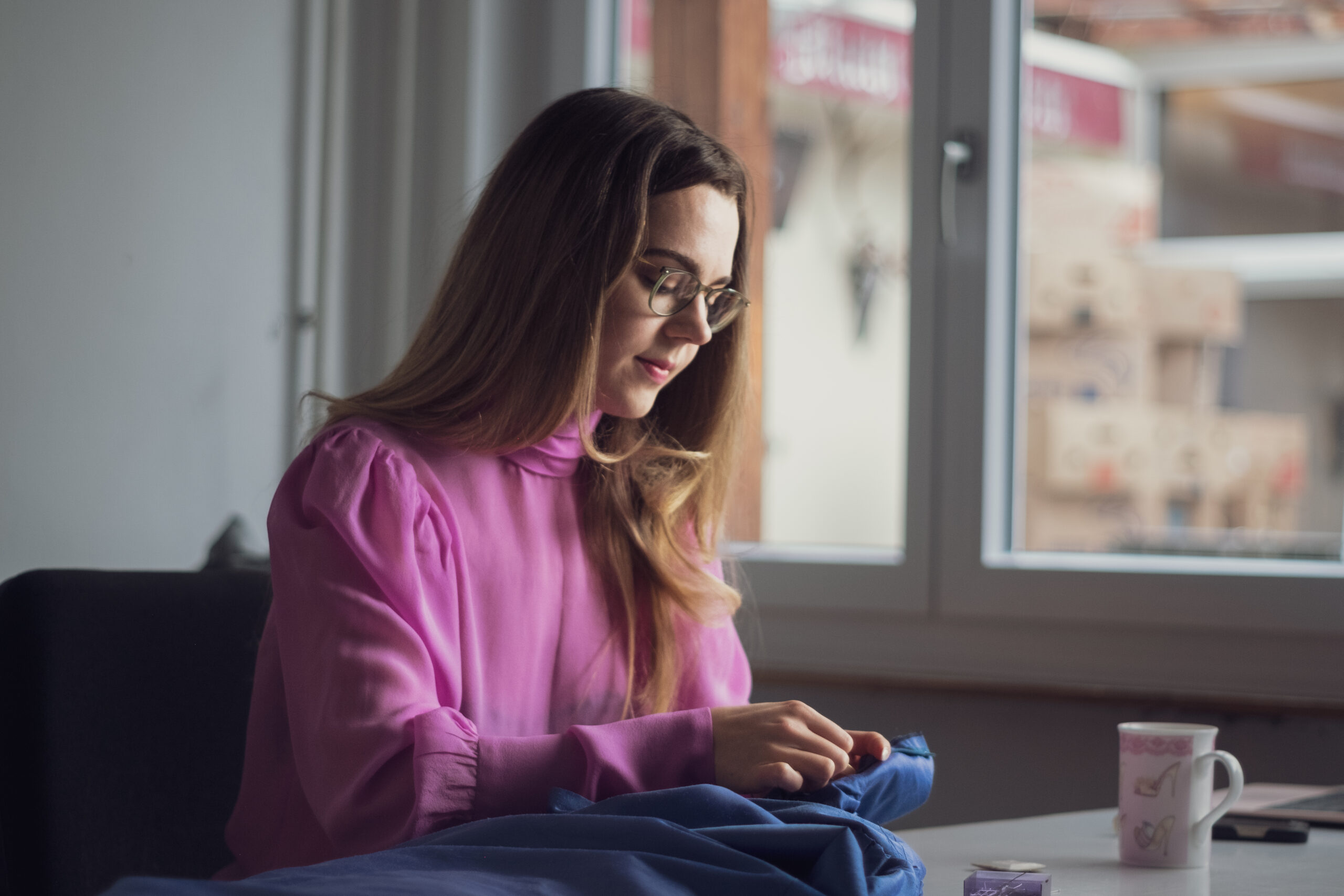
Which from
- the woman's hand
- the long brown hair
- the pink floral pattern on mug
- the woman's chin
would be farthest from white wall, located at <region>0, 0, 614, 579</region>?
the pink floral pattern on mug

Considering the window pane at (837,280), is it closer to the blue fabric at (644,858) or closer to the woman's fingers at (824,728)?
the woman's fingers at (824,728)

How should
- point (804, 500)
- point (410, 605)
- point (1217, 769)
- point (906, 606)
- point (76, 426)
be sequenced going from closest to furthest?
1. point (410, 605)
2. point (76, 426)
3. point (1217, 769)
4. point (906, 606)
5. point (804, 500)

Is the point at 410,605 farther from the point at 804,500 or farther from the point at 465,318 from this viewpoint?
the point at 804,500

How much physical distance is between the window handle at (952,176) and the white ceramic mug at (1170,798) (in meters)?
0.96

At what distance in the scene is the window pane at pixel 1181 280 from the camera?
197 centimetres

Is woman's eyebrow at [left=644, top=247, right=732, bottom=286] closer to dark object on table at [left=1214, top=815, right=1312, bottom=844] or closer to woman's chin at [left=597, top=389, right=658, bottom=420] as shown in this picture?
woman's chin at [left=597, top=389, right=658, bottom=420]

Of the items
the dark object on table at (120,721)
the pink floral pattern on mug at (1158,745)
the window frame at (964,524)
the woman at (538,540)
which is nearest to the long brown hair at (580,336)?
the woman at (538,540)

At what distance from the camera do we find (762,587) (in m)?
1.88

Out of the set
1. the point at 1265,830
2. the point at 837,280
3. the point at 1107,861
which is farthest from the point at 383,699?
the point at 837,280

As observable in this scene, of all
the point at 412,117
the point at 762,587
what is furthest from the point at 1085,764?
the point at 412,117

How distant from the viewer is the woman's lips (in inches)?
45.4

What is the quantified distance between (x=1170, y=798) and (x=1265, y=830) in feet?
0.56

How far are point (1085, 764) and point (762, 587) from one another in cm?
49

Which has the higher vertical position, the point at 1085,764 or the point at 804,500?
the point at 804,500
